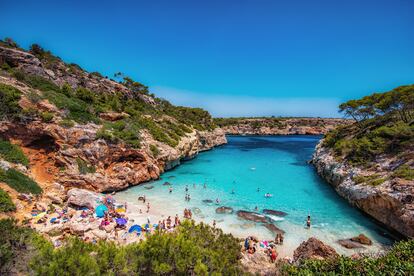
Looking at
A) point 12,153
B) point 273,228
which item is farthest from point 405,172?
point 12,153

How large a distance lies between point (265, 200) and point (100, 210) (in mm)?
15711

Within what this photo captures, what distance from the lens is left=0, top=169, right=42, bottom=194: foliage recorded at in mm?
15234

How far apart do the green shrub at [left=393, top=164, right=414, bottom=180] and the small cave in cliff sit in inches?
1220

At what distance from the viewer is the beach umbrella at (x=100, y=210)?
1578 cm

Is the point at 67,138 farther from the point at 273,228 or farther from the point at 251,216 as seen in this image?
the point at 273,228

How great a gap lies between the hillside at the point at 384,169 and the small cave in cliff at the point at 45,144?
97.7 feet

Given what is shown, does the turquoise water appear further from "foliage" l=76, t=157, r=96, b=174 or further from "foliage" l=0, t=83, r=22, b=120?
"foliage" l=0, t=83, r=22, b=120

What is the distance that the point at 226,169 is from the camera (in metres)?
36.6

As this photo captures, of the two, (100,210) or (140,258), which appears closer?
(140,258)

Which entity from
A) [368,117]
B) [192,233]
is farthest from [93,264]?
[368,117]

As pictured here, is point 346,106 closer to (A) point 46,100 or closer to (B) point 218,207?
(B) point 218,207

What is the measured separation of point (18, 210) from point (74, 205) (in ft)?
11.7

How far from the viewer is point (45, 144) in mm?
21891

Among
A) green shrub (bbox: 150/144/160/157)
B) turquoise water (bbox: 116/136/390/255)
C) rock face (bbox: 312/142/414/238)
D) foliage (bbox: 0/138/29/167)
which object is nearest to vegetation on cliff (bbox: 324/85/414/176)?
rock face (bbox: 312/142/414/238)
